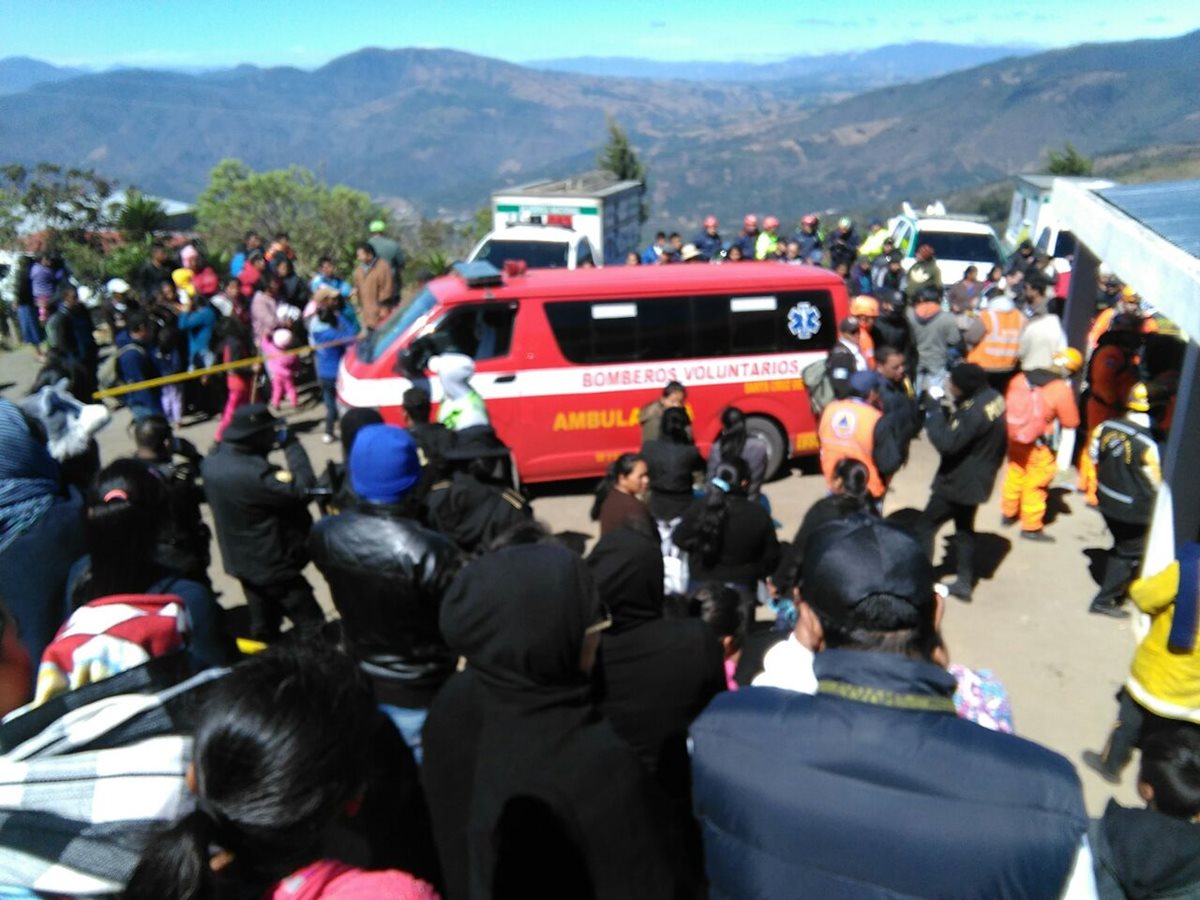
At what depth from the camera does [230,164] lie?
256ft

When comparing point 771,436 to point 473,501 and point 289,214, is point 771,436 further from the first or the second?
point 289,214

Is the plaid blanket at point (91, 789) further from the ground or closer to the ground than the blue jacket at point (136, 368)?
further from the ground

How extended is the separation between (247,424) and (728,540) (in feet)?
8.97

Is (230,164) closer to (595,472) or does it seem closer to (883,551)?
(595,472)

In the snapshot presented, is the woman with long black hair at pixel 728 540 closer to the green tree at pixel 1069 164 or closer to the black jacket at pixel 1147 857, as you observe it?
the black jacket at pixel 1147 857

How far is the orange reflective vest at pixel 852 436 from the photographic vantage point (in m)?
5.98

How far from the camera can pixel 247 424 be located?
15.9ft

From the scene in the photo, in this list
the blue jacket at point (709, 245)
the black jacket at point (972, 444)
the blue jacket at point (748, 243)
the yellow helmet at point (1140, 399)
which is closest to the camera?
the black jacket at point (972, 444)

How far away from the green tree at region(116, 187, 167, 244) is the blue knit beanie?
17716mm

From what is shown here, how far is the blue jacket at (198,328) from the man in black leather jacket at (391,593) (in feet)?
28.0

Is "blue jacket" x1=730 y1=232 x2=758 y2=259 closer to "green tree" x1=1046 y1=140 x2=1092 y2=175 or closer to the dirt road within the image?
the dirt road

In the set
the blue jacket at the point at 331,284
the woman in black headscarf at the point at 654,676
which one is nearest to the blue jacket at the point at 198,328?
the blue jacket at the point at 331,284

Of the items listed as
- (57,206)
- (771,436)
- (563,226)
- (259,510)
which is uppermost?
(57,206)

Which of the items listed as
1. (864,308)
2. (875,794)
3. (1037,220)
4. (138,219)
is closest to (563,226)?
(138,219)
